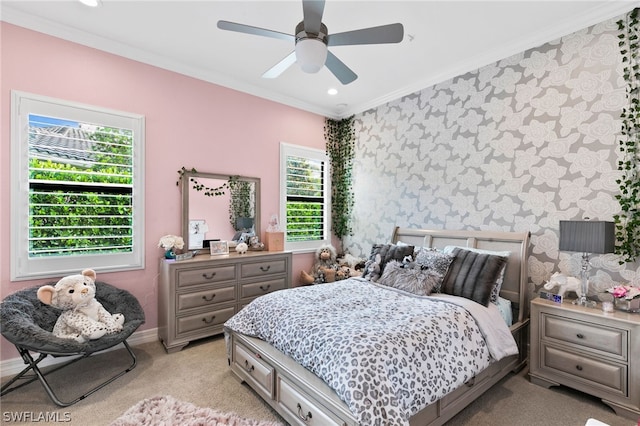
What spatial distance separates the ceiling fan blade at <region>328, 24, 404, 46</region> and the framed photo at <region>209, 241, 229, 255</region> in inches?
101

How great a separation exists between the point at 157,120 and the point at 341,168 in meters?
2.81

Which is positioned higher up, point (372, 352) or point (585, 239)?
point (585, 239)

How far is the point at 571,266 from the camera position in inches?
105

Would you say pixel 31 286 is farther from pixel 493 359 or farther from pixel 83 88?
pixel 493 359

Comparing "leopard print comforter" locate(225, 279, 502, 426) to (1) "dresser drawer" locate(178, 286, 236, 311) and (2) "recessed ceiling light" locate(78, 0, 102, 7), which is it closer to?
(1) "dresser drawer" locate(178, 286, 236, 311)

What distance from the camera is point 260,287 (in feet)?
12.1

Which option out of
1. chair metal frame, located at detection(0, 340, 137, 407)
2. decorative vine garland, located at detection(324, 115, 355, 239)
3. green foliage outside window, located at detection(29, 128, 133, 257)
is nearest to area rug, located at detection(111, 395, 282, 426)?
chair metal frame, located at detection(0, 340, 137, 407)

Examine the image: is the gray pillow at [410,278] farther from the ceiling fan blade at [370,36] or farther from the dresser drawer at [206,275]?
the ceiling fan blade at [370,36]

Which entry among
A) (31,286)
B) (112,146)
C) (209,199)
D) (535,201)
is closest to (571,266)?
(535,201)

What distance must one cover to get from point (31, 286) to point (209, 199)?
5.92ft

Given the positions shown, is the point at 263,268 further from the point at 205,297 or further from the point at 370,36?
the point at 370,36

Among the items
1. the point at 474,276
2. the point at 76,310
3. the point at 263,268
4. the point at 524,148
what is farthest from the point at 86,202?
the point at 524,148

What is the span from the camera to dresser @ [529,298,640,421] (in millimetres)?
2084

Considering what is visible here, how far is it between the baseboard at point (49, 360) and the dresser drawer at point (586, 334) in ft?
12.6
